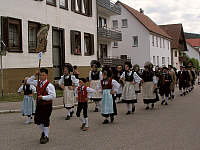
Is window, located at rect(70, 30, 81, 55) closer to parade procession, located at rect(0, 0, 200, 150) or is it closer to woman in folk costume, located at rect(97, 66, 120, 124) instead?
parade procession, located at rect(0, 0, 200, 150)

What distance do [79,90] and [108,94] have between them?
122cm

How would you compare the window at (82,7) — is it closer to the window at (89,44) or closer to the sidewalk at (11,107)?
the window at (89,44)

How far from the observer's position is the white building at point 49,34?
19.2 m

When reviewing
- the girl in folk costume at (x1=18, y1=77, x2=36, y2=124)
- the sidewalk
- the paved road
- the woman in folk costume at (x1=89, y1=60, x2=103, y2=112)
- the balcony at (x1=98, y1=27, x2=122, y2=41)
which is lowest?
the paved road

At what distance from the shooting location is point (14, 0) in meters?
19.6

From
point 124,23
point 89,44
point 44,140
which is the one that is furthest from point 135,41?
point 44,140

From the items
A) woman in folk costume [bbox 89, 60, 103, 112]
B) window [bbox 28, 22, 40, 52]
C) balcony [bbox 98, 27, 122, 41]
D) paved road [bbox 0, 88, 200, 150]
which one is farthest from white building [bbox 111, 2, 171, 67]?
paved road [bbox 0, 88, 200, 150]

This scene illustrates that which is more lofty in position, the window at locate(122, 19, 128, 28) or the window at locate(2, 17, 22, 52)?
the window at locate(122, 19, 128, 28)

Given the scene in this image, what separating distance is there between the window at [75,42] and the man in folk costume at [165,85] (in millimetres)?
11061

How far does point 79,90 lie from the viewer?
934 cm

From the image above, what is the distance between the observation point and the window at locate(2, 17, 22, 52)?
60.8ft

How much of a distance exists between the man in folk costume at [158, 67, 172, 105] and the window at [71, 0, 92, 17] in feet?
40.9

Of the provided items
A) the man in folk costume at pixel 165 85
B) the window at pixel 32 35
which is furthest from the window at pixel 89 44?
the man in folk costume at pixel 165 85

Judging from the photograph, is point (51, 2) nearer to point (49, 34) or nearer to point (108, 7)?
point (49, 34)
